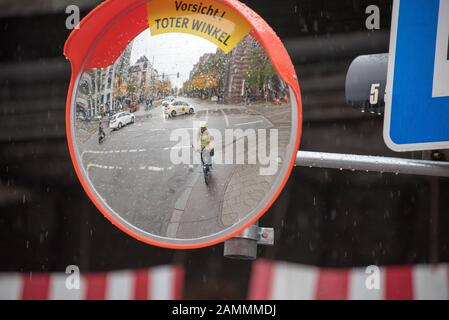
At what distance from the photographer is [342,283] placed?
1962mm

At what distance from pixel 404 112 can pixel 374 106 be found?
69 millimetres

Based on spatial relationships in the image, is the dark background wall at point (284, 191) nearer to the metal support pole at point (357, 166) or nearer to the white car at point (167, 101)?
the metal support pole at point (357, 166)

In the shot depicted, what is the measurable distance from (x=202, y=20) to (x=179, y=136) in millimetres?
225

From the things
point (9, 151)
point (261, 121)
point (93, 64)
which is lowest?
point (9, 151)

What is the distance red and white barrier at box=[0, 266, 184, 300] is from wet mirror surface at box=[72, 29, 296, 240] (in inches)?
41.4

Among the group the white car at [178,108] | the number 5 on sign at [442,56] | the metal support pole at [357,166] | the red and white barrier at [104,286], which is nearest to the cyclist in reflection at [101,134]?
the white car at [178,108]

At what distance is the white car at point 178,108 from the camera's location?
104 cm

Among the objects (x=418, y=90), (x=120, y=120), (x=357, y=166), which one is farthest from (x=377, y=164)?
(x=120, y=120)

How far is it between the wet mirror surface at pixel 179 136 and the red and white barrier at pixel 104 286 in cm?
105

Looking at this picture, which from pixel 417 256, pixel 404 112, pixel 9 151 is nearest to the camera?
pixel 404 112

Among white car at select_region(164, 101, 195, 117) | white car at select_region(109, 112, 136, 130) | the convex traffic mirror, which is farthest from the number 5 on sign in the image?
white car at select_region(109, 112, 136, 130)

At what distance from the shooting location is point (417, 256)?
6.34 ft
